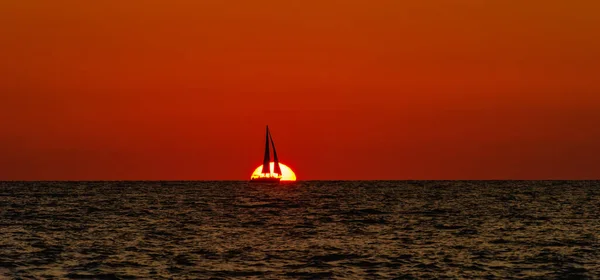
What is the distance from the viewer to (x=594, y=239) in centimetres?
5509

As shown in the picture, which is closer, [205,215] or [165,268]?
[165,268]

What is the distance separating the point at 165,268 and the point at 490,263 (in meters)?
15.4

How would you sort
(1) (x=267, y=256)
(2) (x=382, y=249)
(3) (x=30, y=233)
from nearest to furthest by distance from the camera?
(1) (x=267, y=256) < (2) (x=382, y=249) < (3) (x=30, y=233)

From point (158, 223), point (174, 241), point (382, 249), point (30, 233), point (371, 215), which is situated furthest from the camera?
point (371, 215)

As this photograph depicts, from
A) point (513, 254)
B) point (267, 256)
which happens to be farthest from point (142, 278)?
point (513, 254)

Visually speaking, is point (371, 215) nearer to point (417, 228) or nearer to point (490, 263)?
point (417, 228)

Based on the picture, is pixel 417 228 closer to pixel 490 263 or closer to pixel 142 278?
pixel 490 263

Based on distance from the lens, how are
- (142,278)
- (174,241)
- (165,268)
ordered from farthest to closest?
1. (174,241)
2. (165,268)
3. (142,278)

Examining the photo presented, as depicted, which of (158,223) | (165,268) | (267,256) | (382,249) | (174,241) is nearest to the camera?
(165,268)

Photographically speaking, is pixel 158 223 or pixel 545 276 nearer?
pixel 545 276

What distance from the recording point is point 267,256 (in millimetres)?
44469

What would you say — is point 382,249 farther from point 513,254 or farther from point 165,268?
point 165,268

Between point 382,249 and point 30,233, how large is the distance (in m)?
26.0

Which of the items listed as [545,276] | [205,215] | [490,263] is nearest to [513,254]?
[490,263]
